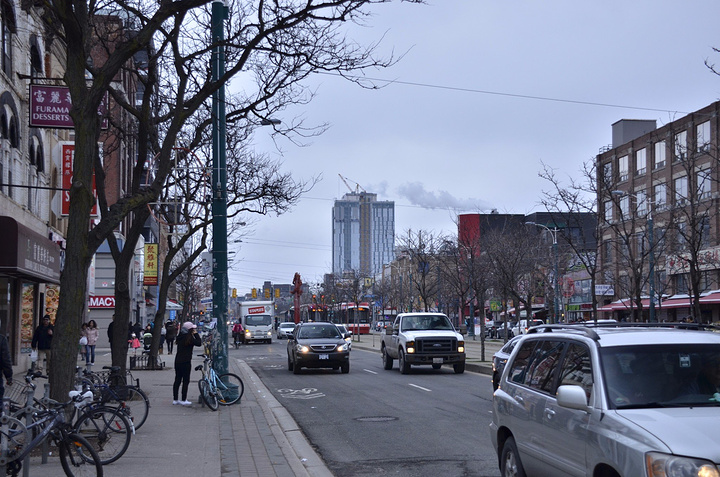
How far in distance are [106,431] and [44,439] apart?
1.80 metres

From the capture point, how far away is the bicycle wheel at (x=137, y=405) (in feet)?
41.3

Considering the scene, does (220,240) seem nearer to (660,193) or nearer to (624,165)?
(660,193)

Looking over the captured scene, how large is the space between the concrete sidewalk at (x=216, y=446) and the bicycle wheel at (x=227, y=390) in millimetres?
245

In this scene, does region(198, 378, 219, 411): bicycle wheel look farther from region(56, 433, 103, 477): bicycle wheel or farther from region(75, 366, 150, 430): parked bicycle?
region(56, 433, 103, 477): bicycle wheel

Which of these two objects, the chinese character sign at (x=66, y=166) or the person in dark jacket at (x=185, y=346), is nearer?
the person in dark jacket at (x=185, y=346)

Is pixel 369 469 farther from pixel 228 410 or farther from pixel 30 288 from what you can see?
pixel 30 288

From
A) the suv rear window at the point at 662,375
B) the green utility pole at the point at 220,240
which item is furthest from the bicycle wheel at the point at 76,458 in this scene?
the green utility pole at the point at 220,240

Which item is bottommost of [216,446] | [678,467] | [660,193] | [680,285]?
[216,446]

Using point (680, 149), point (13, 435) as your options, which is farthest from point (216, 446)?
point (680, 149)

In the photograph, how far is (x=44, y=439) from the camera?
8.20 meters

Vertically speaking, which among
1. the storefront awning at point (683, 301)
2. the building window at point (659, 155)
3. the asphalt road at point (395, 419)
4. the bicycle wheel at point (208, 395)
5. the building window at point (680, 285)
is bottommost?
the asphalt road at point (395, 419)

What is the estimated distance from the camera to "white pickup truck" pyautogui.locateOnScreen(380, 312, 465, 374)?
2614 cm

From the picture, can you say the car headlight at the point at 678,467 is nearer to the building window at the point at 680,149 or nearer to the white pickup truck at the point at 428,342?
the building window at the point at 680,149

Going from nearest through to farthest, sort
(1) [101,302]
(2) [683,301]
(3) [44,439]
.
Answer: (3) [44,439], (2) [683,301], (1) [101,302]
